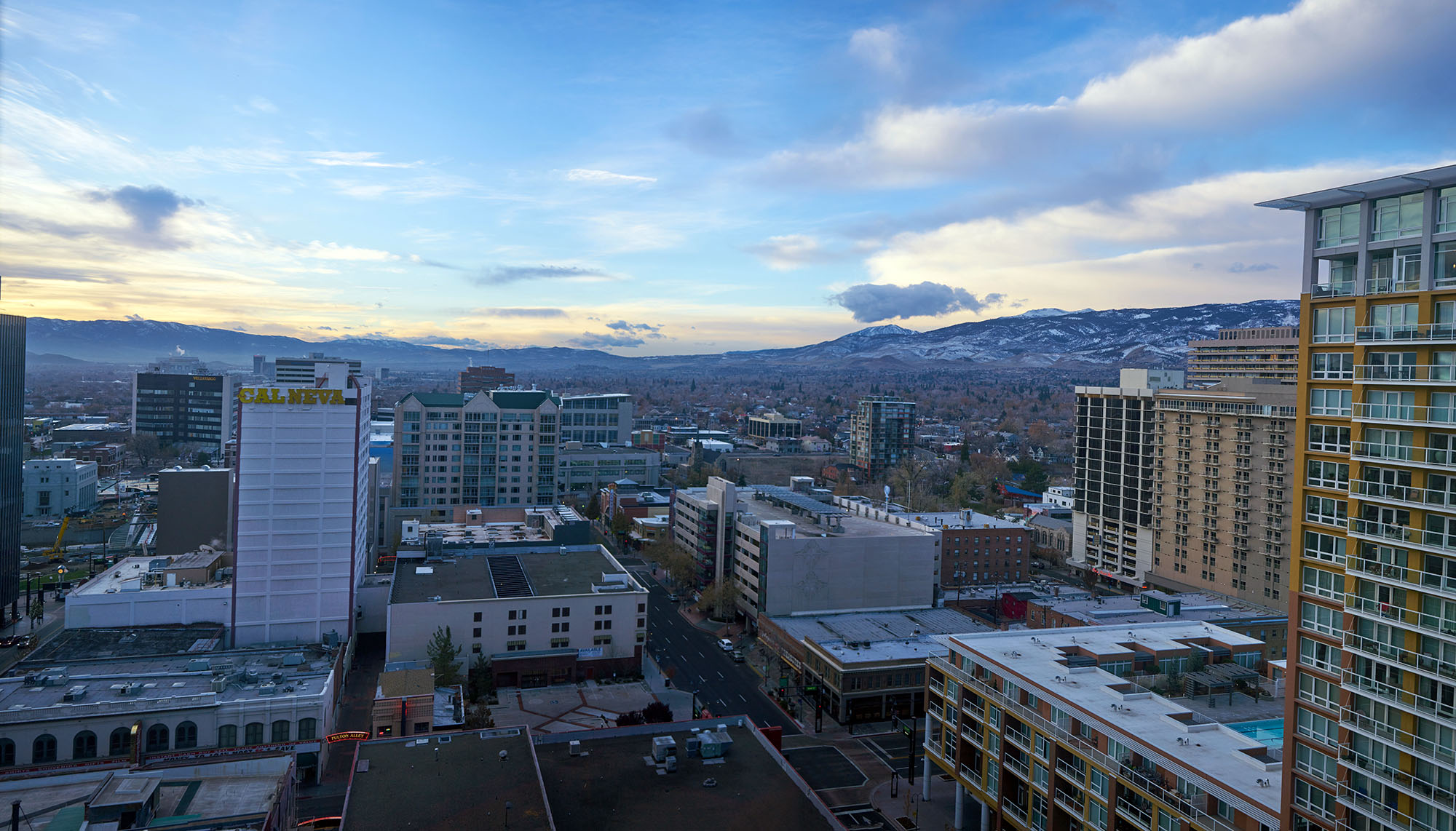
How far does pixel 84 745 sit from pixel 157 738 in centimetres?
237

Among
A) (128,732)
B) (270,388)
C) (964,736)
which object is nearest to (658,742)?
(964,736)

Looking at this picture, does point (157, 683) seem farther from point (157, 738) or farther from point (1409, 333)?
point (1409, 333)

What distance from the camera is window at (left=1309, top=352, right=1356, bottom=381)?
60.8ft

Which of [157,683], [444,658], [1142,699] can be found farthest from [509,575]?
[1142,699]

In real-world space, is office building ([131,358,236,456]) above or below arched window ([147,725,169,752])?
above

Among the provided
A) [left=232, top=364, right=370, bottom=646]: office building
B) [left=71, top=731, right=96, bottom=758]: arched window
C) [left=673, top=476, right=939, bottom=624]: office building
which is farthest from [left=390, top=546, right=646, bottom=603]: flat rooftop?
[left=71, top=731, right=96, bottom=758]: arched window

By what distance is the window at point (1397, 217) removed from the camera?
17.3 metres

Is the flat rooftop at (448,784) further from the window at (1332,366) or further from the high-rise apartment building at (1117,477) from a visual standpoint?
the high-rise apartment building at (1117,477)

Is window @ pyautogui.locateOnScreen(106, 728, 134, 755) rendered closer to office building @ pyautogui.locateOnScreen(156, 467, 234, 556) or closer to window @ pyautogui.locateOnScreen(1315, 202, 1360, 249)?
office building @ pyautogui.locateOnScreen(156, 467, 234, 556)

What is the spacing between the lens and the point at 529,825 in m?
22.8

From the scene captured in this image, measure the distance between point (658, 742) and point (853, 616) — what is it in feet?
79.5

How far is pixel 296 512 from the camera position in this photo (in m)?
43.9

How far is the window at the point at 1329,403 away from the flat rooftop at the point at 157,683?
3417cm

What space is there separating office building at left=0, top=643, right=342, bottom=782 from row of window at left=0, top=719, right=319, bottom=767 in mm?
27
